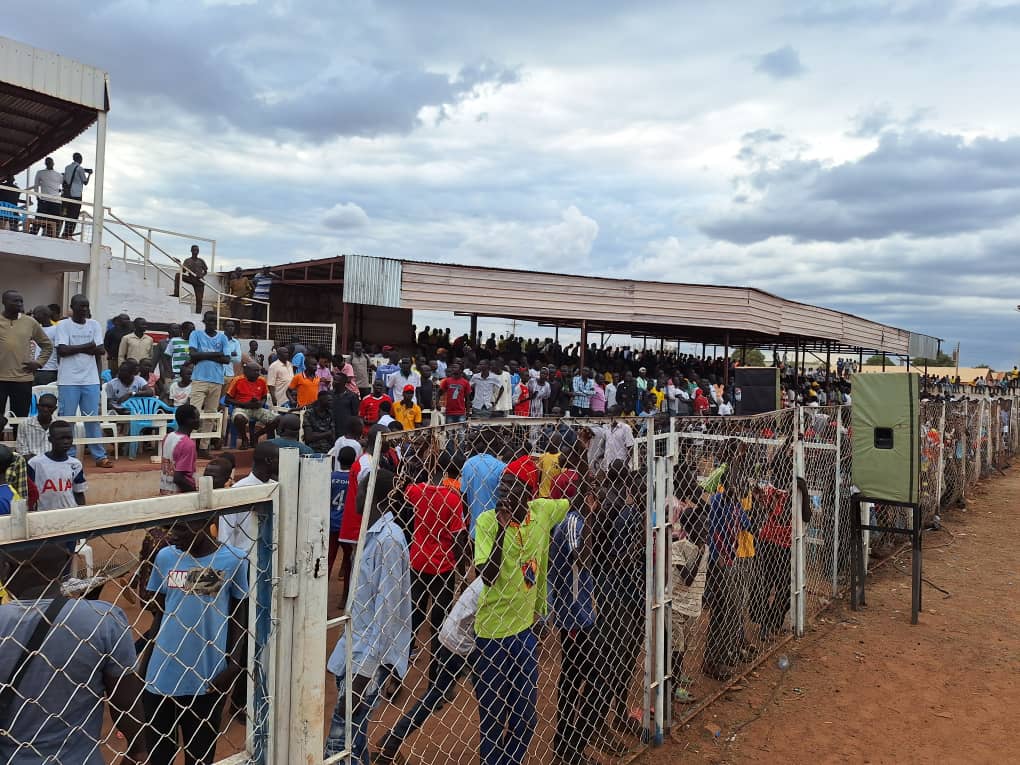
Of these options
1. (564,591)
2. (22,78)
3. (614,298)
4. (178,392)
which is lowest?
(564,591)

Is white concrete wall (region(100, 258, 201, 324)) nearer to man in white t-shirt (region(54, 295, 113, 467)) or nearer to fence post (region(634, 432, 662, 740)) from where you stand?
man in white t-shirt (region(54, 295, 113, 467))

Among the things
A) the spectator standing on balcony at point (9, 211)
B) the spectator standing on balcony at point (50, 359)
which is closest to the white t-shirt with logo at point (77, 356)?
the spectator standing on balcony at point (50, 359)

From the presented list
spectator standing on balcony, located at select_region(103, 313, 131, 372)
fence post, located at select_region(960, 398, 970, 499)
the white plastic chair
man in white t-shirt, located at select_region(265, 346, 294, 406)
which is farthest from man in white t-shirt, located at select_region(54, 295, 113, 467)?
fence post, located at select_region(960, 398, 970, 499)

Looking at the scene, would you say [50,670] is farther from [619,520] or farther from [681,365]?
[681,365]

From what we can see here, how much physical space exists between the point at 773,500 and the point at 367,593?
3674mm

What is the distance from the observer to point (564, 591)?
13.1 ft

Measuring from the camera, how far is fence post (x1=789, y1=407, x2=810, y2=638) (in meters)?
5.86

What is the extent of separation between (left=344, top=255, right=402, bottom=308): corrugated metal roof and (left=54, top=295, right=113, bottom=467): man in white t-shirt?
9.58m

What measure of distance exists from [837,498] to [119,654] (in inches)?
250

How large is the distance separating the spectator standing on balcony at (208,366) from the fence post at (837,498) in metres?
7.78

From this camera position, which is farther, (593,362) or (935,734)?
(593,362)

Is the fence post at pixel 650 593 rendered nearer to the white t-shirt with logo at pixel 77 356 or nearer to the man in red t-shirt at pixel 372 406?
the man in red t-shirt at pixel 372 406

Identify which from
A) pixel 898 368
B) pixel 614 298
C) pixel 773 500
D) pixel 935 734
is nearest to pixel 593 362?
pixel 614 298

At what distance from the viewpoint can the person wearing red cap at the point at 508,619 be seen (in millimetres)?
3354
